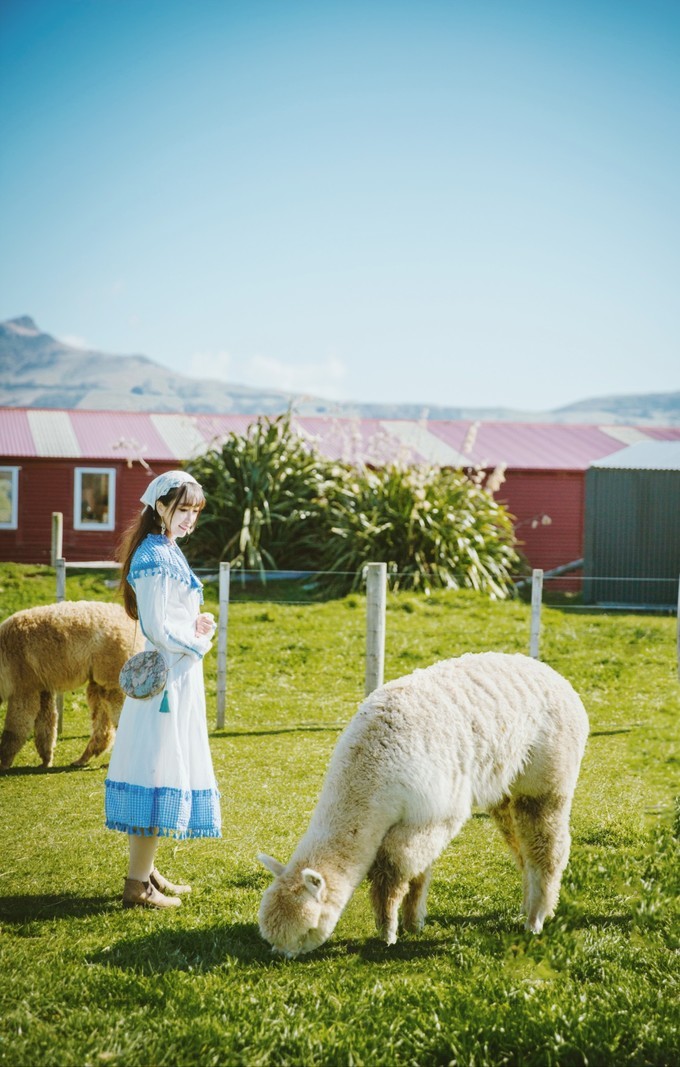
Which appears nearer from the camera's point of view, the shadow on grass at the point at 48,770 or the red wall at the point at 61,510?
the shadow on grass at the point at 48,770

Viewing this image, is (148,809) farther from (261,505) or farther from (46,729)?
(261,505)

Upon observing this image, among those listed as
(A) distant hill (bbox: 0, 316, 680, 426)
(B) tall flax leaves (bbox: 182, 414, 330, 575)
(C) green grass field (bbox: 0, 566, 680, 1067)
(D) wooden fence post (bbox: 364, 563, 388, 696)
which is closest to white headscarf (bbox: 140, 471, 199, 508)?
(C) green grass field (bbox: 0, 566, 680, 1067)

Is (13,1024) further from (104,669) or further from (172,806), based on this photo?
(104,669)

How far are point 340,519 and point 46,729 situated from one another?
29.5 feet

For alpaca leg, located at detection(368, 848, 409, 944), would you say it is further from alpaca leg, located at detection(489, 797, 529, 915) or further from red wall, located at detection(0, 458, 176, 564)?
red wall, located at detection(0, 458, 176, 564)

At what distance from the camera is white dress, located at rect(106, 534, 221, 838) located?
4.62 metres

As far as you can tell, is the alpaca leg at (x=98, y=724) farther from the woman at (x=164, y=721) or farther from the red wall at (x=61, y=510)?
the red wall at (x=61, y=510)

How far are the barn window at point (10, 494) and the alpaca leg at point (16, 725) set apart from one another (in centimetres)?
1421

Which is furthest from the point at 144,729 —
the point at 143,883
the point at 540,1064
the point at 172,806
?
the point at 540,1064

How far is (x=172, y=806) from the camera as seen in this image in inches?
181

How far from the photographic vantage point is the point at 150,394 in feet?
483

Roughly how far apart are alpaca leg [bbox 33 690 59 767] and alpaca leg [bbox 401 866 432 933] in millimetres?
4137

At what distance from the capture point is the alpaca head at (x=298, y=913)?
12.4 ft

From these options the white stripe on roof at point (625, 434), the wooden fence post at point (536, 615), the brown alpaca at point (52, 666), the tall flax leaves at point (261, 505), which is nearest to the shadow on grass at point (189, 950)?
the brown alpaca at point (52, 666)
